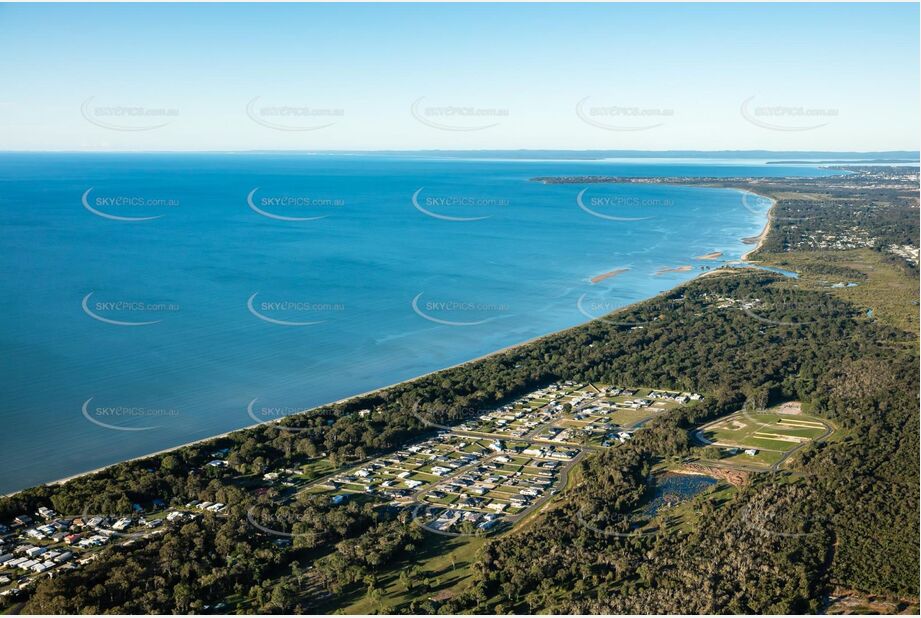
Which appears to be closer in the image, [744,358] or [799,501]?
[799,501]

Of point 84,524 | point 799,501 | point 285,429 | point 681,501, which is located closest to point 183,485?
point 84,524

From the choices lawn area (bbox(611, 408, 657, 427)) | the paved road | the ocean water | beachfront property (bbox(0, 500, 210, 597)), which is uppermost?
the ocean water

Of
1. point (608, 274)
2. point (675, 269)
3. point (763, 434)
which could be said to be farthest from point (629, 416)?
point (675, 269)

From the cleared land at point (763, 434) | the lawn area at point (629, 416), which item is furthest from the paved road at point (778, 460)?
the lawn area at point (629, 416)

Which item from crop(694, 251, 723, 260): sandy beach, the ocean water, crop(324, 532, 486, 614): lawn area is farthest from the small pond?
crop(694, 251, 723, 260): sandy beach

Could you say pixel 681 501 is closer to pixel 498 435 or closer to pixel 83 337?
pixel 498 435

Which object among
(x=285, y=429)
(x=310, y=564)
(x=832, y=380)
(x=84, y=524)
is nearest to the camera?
(x=310, y=564)

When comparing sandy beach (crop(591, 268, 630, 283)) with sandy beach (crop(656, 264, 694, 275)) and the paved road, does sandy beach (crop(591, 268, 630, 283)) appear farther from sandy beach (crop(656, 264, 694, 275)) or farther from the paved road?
the paved road

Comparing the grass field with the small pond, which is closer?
the small pond
